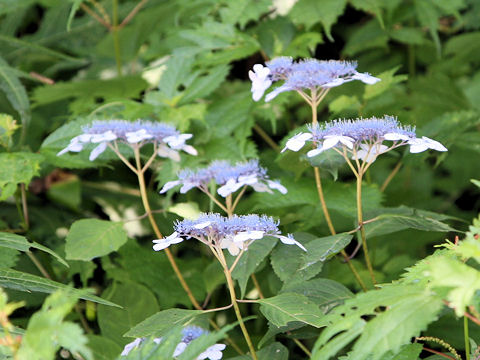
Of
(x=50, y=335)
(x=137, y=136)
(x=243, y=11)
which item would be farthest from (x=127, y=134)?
(x=243, y=11)

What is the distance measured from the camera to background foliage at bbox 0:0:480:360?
0.71 m

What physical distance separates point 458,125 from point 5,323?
3.49 feet

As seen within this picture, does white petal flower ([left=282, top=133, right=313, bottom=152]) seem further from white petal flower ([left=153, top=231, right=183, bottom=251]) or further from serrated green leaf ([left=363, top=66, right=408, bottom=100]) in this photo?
serrated green leaf ([left=363, top=66, right=408, bottom=100])

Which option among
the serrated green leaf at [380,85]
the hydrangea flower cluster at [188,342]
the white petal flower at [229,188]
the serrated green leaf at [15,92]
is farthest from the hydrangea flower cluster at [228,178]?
the serrated green leaf at [15,92]

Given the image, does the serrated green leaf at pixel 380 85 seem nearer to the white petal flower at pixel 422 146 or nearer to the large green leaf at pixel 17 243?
the white petal flower at pixel 422 146

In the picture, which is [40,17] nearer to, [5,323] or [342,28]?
[342,28]

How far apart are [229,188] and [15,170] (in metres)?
0.46

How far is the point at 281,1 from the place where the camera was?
1689 mm

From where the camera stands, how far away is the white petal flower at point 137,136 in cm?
100

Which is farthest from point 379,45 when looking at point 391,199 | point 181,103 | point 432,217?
point 432,217

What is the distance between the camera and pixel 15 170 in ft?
3.84

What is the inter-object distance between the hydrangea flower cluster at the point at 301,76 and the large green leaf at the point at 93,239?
0.37 m

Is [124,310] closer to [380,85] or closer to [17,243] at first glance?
[17,243]

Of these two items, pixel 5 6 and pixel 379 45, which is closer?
pixel 5 6
